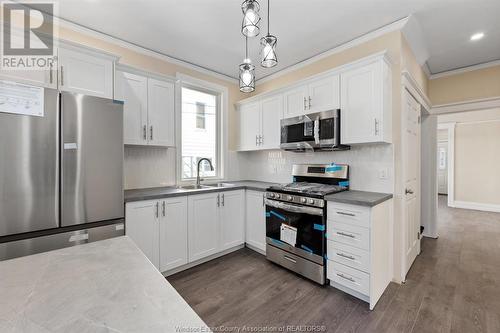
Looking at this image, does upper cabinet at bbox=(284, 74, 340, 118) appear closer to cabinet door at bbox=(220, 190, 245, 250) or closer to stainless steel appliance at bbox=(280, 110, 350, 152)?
stainless steel appliance at bbox=(280, 110, 350, 152)

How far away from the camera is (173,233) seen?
2.53m

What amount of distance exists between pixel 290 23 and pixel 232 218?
8.37 ft

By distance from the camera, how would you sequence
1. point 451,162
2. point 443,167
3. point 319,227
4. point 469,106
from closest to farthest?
point 319,227
point 469,106
point 451,162
point 443,167

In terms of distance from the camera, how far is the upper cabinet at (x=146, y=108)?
2539 millimetres

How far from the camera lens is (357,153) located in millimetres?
2666

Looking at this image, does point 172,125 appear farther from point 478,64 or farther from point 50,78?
point 478,64

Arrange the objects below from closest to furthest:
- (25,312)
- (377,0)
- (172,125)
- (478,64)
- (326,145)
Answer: (25,312), (377,0), (326,145), (172,125), (478,64)

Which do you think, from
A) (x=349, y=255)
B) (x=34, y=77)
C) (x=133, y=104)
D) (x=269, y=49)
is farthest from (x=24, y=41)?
(x=349, y=255)

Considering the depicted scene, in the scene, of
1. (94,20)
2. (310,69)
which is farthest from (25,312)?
(310,69)

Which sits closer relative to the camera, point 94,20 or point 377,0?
point 377,0

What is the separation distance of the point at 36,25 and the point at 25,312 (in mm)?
2971

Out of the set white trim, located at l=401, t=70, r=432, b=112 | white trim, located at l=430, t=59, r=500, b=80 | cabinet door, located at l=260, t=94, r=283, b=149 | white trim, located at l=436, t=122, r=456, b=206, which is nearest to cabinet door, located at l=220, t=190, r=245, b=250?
cabinet door, located at l=260, t=94, r=283, b=149

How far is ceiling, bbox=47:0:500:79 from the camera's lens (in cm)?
214

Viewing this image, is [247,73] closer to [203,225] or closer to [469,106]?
[203,225]
